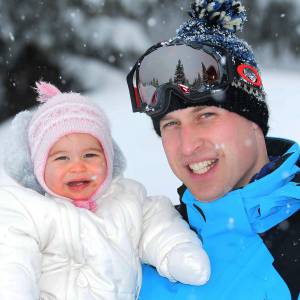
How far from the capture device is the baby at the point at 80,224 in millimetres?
2316

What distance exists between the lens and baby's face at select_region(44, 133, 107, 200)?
2676 mm

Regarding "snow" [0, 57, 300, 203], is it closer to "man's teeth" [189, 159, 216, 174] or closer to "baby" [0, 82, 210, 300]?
"baby" [0, 82, 210, 300]

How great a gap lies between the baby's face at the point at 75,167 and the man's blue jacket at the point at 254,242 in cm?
59

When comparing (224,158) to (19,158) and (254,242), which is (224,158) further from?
(19,158)

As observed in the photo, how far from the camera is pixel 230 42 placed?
9.04 feet

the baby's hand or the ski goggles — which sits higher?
the ski goggles

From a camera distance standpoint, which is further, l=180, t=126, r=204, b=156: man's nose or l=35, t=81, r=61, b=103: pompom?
l=35, t=81, r=61, b=103: pompom

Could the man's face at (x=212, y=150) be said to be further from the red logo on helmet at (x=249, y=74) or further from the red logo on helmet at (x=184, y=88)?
the red logo on helmet at (x=249, y=74)

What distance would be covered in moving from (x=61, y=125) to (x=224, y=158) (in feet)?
2.94

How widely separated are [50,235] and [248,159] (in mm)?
1039

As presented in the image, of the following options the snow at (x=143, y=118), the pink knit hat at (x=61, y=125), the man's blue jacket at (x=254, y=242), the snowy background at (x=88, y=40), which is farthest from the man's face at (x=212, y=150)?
the snowy background at (x=88, y=40)

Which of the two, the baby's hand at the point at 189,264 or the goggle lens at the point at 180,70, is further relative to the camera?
the goggle lens at the point at 180,70

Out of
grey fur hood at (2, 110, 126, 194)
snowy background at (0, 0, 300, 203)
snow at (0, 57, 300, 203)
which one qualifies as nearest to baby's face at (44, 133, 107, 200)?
grey fur hood at (2, 110, 126, 194)

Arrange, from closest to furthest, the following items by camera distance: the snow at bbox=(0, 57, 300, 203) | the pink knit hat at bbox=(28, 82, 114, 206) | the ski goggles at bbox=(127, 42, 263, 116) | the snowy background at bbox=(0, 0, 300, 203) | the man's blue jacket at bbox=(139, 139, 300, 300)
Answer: the man's blue jacket at bbox=(139, 139, 300, 300), the ski goggles at bbox=(127, 42, 263, 116), the pink knit hat at bbox=(28, 82, 114, 206), the snow at bbox=(0, 57, 300, 203), the snowy background at bbox=(0, 0, 300, 203)
